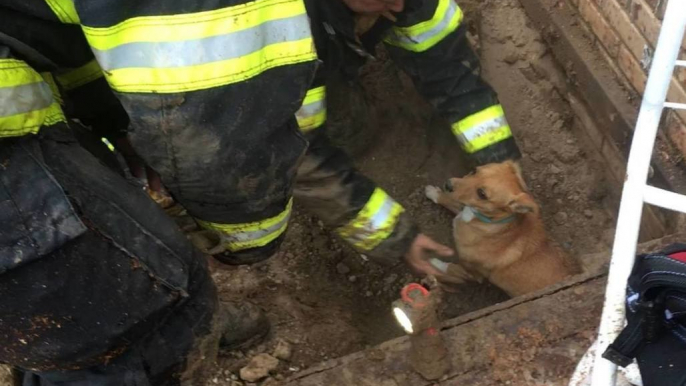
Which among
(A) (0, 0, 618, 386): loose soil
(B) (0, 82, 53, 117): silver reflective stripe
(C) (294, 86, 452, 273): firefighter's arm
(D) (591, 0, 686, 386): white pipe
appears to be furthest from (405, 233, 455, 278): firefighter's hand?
(B) (0, 82, 53, 117): silver reflective stripe

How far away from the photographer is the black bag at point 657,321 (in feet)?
3.93

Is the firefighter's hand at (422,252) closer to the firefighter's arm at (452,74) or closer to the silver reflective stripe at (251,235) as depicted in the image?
the firefighter's arm at (452,74)

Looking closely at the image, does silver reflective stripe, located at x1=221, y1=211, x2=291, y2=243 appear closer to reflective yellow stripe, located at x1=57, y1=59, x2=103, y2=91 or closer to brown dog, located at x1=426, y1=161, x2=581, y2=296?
reflective yellow stripe, located at x1=57, y1=59, x2=103, y2=91

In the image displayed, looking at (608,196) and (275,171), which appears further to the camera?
(608,196)

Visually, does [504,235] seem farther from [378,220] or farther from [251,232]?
[251,232]

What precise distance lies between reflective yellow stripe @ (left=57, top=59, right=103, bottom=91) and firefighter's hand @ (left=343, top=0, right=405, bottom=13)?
2.88 feet

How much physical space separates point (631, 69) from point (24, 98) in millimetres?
2209


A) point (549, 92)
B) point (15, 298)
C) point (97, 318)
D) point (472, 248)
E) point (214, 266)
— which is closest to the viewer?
point (15, 298)

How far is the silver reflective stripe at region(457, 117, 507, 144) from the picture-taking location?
2764mm

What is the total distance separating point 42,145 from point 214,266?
1352 millimetres

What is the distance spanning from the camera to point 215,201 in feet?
4.94

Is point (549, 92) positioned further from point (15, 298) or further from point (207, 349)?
point (15, 298)

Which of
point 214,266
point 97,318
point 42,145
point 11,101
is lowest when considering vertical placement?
point 214,266

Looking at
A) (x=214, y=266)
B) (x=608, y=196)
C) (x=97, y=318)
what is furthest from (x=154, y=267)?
(x=608, y=196)
